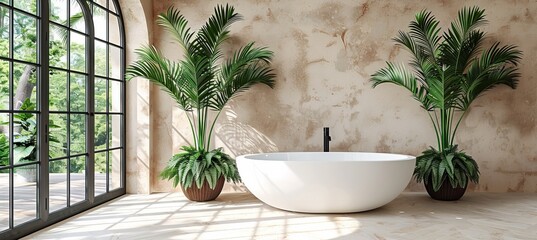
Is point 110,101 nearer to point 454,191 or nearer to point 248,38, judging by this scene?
point 248,38

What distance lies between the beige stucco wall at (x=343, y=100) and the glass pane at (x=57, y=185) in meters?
1.17

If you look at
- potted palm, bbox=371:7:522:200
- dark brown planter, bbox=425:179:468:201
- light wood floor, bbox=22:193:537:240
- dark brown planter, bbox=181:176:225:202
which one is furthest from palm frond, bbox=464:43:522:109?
dark brown planter, bbox=181:176:225:202

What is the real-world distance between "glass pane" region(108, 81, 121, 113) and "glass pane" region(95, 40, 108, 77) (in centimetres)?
18

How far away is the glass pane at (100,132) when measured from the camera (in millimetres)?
3982

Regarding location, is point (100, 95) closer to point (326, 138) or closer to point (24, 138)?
point (24, 138)

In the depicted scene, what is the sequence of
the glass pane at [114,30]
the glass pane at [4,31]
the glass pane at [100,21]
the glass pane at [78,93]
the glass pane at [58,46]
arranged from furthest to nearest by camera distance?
the glass pane at [114,30]
the glass pane at [100,21]
the glass pane at [78,93]
the glass pane at [58,46]
the glass pane at [4,31]

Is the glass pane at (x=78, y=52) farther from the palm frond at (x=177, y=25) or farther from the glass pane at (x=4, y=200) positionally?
the glass pane at (x=4, y=200)

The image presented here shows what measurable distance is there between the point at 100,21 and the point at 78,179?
1.43 meters

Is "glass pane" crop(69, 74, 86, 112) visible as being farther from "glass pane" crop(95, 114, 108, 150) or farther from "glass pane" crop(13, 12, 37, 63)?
"glass pane" crop(13, 12, 37, 63)

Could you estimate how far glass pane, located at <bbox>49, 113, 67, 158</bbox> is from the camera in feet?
10.8

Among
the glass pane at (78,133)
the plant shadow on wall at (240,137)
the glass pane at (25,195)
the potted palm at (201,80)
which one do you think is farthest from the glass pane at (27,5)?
the plant shadow on wall at (240,137)

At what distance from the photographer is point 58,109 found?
3.37 meters

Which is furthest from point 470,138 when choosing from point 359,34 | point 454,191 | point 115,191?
point 115,191

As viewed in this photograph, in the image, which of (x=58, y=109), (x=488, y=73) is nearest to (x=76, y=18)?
(x=58, y=109)
